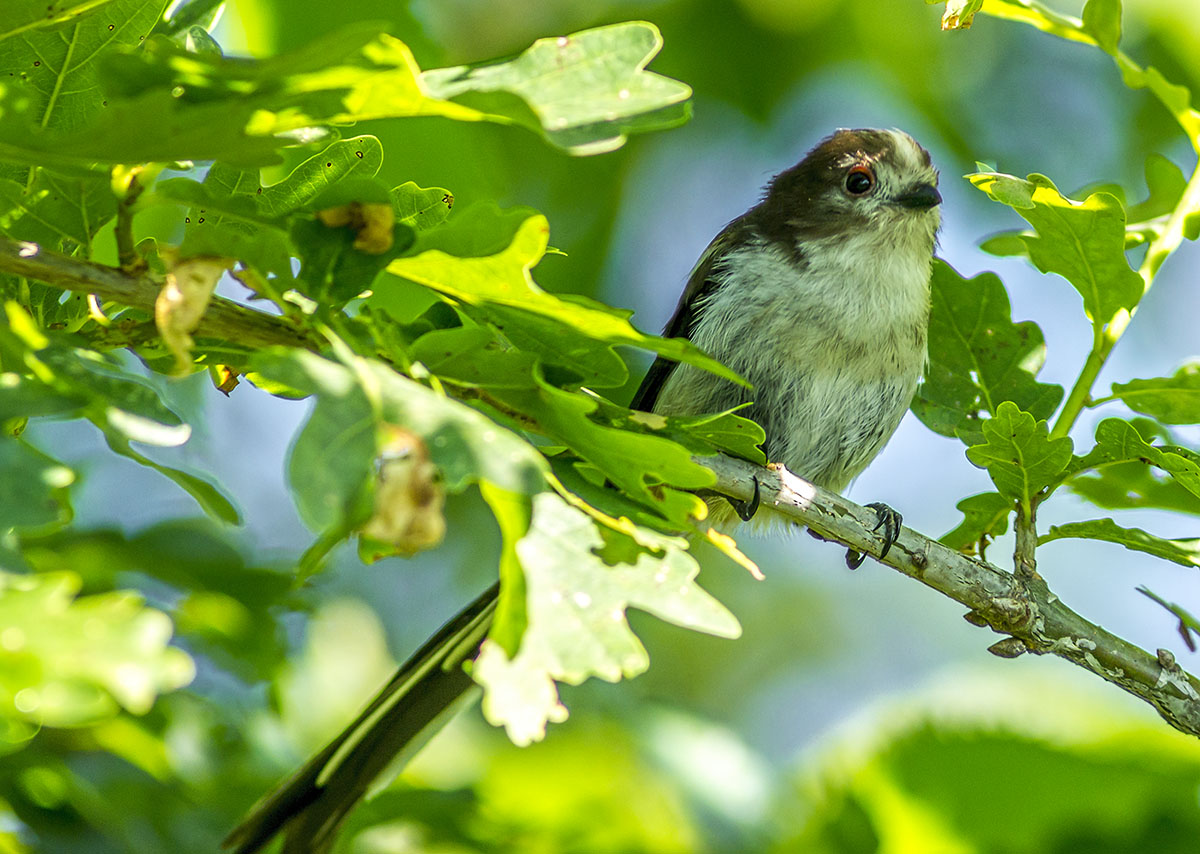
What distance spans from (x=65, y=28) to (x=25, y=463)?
77 centimetres

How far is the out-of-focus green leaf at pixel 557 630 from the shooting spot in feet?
4.28

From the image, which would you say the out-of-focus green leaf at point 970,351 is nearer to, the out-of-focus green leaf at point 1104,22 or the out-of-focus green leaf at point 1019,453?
the out-of-focus green leaf at point 1019,453

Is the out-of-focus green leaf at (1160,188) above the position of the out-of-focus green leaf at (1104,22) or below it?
below

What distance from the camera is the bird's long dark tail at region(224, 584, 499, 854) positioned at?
2.21m

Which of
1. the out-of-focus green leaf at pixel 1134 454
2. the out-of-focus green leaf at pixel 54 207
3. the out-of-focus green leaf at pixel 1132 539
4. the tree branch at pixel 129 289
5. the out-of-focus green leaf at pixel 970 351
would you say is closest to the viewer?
the tree branch at pixel 129 289

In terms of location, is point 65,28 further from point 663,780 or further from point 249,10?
point 663,780

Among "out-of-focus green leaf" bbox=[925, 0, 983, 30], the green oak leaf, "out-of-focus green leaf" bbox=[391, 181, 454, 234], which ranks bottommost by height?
"out-of-focus green leaf" bbox=[391, 181, 454, 234]

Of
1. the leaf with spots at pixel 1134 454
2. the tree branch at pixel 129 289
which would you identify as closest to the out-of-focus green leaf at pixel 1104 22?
the leaf with spots at pixel 1134 454

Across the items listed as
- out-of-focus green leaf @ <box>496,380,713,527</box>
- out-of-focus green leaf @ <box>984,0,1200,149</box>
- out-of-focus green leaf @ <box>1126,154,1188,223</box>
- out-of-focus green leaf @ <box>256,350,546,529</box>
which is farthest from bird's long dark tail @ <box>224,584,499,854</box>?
out-of-focus green leaf @ <box>1126,154,1188,223</box>

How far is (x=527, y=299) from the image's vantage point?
1.49 metres

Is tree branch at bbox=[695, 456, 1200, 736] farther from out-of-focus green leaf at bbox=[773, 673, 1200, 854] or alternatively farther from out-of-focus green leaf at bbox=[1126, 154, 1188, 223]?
out-of-focus green leaf at bbox=[1126, 154, 1188, 223]

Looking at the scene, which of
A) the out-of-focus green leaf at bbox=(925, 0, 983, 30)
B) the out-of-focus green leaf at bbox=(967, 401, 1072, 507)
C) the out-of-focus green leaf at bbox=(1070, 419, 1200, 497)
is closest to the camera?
the out-of-focus green leaf at bbox=(925, 0, 983, 30)

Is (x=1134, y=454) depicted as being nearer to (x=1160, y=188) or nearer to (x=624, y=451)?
(x=1160, y=188)

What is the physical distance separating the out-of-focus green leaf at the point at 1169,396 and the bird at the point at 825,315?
0.73 metres
